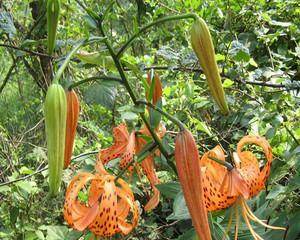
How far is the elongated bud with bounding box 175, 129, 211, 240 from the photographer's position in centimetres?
65

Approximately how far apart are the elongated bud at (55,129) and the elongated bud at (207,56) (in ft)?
0.61

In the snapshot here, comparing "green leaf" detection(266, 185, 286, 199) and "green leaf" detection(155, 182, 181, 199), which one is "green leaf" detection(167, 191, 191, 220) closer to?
"green leaf" detection(155, 182, 181, 199)

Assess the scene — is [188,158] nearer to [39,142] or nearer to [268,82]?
[268,82]

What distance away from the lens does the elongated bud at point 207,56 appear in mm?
673

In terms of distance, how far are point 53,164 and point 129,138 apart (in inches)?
12.1

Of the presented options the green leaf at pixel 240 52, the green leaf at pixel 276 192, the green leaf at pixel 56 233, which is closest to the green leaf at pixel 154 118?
the green leaf at pixel 276 192

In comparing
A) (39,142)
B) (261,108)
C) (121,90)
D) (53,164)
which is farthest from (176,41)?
(53,164)

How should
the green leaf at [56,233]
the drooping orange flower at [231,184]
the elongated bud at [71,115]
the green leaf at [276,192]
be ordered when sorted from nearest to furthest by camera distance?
the elongated bud at [71,115] → the drooping orange flower at [231,184] → the green leaf at [276,192] → the green leaf at [56,233]

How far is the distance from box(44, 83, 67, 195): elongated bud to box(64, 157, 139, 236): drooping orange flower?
0.85 feet

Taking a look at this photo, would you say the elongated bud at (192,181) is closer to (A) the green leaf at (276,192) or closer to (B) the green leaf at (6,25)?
(A) the green leaf at (276,192)

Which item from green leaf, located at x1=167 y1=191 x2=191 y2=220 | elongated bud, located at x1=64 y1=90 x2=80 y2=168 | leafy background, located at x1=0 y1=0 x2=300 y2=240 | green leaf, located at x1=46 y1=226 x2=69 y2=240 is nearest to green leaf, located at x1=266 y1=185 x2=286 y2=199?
leafy background, located at x1=0 y1=0 x2=300 y2=240

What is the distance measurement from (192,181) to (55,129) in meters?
0.18

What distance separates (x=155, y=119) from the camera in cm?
79

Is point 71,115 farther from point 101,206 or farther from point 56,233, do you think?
point 56,233
